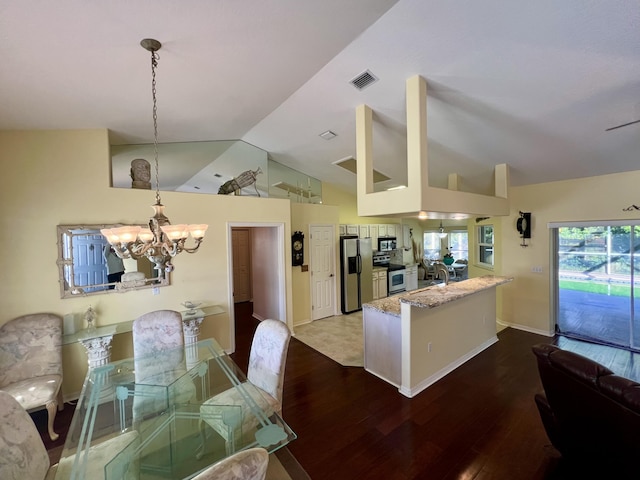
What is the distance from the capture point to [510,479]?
76.8 inches

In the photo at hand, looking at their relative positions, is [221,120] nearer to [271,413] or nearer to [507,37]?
[507,37]

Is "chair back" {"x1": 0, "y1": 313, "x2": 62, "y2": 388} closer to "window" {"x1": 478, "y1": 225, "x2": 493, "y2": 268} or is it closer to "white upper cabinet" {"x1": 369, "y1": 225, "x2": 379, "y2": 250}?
"white upper cabinet" {"x1": 369, "y1": 225, "x2": 379, "y2": 250}

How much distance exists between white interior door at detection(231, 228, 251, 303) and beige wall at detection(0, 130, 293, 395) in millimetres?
3381

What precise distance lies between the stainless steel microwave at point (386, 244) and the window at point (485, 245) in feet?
6.99

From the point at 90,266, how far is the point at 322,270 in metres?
3.71

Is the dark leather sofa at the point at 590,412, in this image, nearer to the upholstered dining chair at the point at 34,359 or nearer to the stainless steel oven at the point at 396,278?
the upholstered dining chair at the point at 34,359

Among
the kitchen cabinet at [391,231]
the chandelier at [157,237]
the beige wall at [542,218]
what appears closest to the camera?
the chandelier at [157,237]

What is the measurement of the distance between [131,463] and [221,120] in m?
3.32

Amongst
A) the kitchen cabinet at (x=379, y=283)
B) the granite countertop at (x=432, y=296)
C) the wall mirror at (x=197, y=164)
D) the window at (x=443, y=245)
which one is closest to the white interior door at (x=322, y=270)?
the kitchen cabinet at (x=379, y=283)

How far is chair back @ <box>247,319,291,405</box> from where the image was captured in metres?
2.20

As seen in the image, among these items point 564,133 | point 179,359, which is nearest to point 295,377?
point 179,359

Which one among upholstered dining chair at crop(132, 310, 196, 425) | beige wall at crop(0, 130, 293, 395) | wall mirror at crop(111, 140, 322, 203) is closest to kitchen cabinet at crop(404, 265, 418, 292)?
wall mirror at crop(111, 140, 322, 203)

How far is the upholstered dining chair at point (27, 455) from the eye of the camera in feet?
4.53

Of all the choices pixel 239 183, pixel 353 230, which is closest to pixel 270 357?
pixel 239 183
